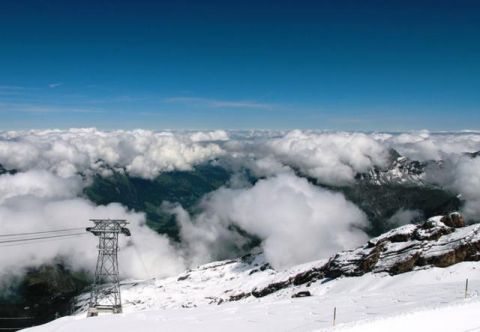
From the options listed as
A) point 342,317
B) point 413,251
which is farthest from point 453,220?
point 342,317

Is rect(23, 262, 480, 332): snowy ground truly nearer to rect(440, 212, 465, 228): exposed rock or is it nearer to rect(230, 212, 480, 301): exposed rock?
rect(230, 212, 480, 301): exposed rock

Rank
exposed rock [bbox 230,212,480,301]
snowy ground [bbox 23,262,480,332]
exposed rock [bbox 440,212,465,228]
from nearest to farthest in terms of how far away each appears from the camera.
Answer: snowy ground [bbox 23,262,480,332]
exposed rock [bbox 230,212,480,301]
exposed rock [bbox 440,212,465,228]

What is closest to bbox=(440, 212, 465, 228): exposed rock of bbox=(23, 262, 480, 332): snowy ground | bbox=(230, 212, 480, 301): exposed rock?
bbox=(230, 212, 480, 301): exposed rock

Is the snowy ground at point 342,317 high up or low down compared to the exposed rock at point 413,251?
up

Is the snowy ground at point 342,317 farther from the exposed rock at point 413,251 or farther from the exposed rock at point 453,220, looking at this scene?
the exposed rock at point 453,220

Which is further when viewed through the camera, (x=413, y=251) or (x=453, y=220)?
(x=453, y=220)

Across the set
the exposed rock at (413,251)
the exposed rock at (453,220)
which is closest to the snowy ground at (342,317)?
the exposed rock at (413,251)

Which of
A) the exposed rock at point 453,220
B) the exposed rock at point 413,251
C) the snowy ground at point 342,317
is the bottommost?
the exposed rock at point 413,251

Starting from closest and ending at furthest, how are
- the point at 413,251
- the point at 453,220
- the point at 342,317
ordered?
the point at 342,317 → the point at 413,251 → the point at 453,220

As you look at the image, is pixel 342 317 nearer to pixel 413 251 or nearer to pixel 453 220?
pixel 413 251

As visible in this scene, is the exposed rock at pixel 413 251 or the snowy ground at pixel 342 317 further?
the exposed rock at pixel 413 251

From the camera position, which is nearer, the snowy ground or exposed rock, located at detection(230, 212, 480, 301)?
the snowy ground

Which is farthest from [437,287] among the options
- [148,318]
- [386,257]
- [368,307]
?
[386,257]

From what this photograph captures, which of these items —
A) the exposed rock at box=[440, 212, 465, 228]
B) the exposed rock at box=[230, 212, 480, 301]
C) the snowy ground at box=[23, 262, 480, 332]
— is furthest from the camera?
the exposed rock at box=[440, 212, 465, 228]
